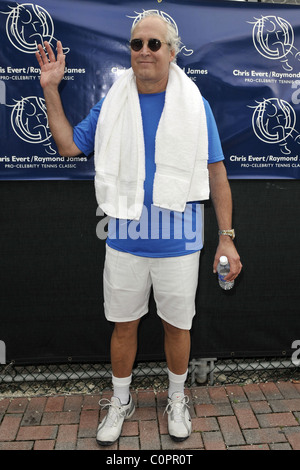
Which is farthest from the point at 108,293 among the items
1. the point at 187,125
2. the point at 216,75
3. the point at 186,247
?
the point at 216,75

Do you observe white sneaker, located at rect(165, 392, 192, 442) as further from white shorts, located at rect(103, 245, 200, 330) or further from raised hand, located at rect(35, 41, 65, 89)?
raised hand, located at rect(35, 41, 65, 89)

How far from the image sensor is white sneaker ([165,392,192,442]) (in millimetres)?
2723

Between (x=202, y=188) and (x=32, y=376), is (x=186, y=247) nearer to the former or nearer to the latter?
(x=202, y=188)

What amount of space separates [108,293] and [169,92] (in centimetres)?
121

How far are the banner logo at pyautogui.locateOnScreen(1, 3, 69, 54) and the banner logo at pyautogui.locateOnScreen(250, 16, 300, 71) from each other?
1315mm

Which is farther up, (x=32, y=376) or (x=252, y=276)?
(x=252, y=276)

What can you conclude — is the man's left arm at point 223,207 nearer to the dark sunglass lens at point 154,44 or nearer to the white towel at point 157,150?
the white towel at point 157,150

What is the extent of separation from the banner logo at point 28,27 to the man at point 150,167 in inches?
11.7

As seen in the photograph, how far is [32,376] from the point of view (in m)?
3.33

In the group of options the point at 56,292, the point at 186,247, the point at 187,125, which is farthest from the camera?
the point at 56,292

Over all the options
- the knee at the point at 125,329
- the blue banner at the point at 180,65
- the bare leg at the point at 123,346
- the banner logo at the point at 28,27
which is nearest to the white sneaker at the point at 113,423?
the bare leg at the point at 123,346

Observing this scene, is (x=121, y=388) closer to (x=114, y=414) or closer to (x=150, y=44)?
(x=114, y=414)

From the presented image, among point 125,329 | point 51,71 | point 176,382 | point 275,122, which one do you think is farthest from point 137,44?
→ point 176,382
